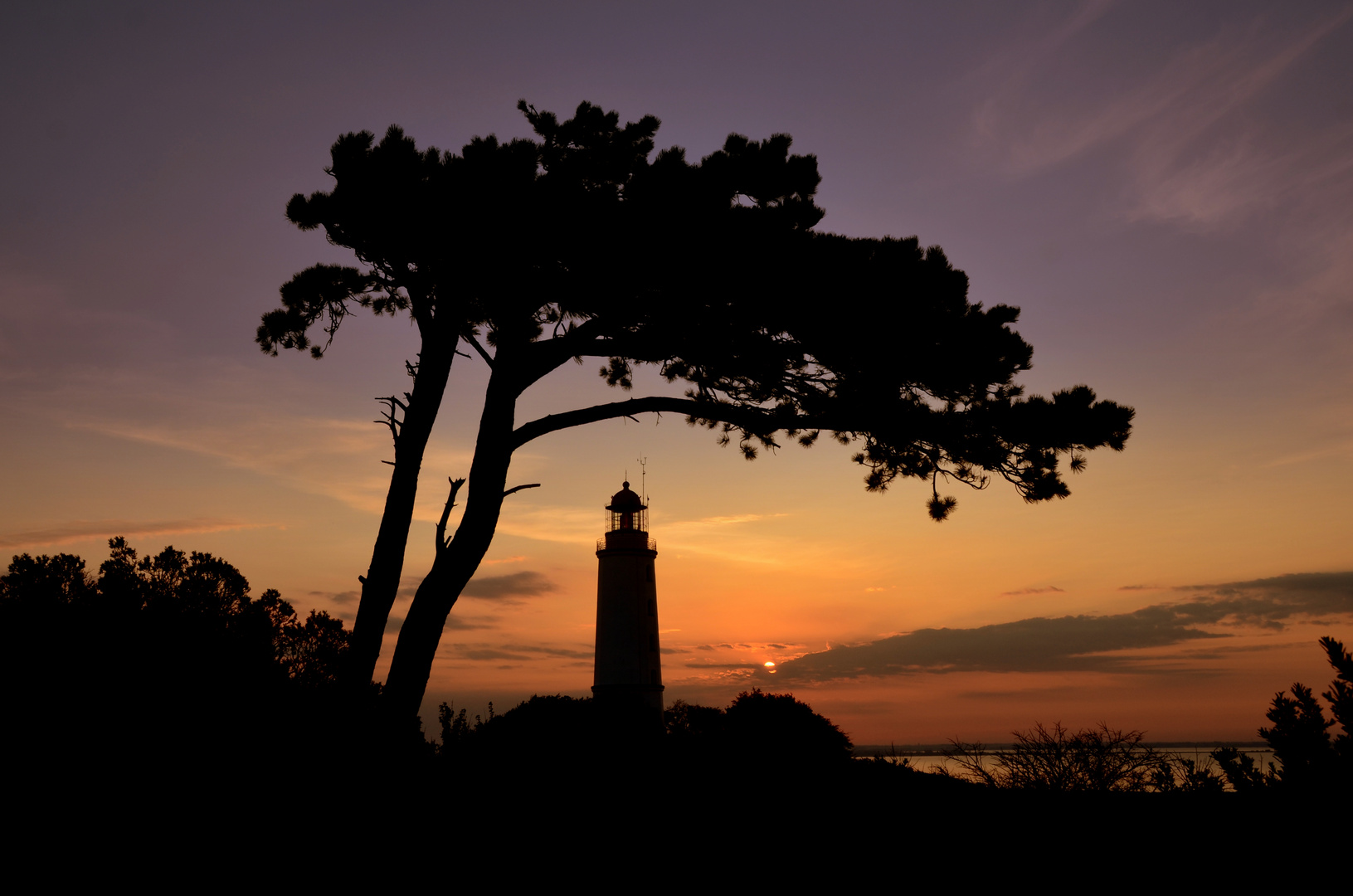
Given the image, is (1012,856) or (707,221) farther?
(707,221)

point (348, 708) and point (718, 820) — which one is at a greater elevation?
point (348, 708)

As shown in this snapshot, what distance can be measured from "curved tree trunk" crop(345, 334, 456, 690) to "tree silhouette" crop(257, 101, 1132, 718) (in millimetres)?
27

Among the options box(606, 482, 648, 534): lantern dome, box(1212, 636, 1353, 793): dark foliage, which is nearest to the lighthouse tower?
box(606, 482, 648, 534): lantern dome

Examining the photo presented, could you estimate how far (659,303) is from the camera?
12.8m

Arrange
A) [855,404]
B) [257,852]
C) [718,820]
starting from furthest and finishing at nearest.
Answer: [855,404] → [718,820] → [257,852]

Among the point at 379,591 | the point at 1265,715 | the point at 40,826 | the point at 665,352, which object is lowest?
the point at 40,826

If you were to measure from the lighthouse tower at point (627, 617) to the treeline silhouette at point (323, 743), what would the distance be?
48.5ft

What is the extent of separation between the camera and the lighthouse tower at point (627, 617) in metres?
30.4

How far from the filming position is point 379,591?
39.3 feet

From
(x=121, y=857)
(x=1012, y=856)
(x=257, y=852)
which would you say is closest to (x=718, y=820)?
(x=1012, y=856)

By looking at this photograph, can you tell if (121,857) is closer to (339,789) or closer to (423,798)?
(339,789)

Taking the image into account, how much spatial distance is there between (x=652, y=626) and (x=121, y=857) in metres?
25.8

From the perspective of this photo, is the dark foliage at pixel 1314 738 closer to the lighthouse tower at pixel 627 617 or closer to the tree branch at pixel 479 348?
the tree branch at pixel 479 348

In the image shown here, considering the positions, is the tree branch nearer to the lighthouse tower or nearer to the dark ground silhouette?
the dark ground silhouette
